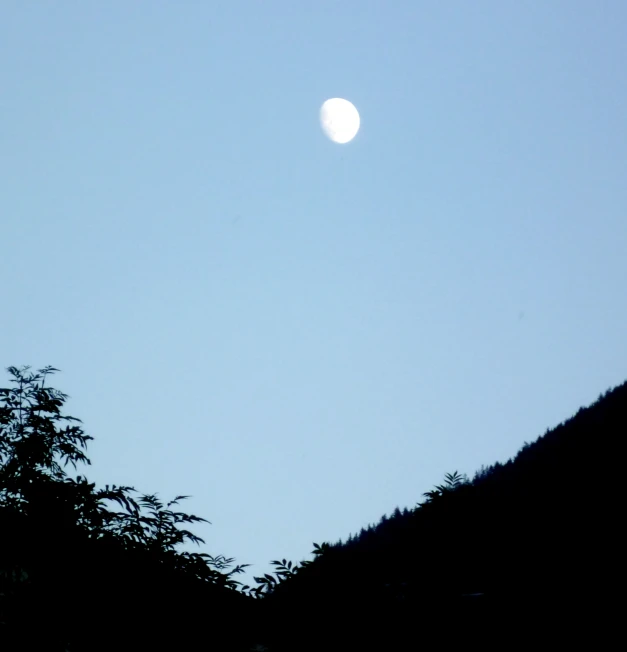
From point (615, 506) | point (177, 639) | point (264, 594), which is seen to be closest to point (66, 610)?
point (177, 639)

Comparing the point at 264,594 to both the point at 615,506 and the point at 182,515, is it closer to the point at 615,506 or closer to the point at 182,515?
the point at 182,515

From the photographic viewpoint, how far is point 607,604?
638cm

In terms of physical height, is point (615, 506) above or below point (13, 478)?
below

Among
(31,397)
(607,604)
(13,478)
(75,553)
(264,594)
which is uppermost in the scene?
(31,397)

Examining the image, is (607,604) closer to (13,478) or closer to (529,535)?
(529,535)

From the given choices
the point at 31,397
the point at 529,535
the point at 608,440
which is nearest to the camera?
the point at 31,397

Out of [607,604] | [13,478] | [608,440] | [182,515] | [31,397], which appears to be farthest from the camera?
[608,440]

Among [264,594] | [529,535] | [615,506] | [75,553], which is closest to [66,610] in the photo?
[75,553]

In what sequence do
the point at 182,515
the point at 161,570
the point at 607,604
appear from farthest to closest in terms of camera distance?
the point at 182,515
the point at 161,570
the point at 607,604

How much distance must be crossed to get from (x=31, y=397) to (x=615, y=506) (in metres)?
7.16

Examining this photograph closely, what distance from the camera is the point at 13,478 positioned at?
24.1ft

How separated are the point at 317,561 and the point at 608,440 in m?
10.9

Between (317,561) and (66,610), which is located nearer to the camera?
(66,610)

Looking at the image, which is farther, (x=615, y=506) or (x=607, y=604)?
(x=615, y=506)
